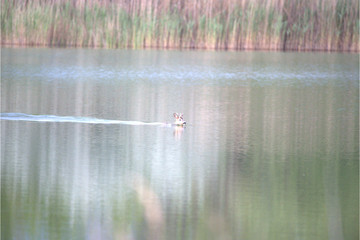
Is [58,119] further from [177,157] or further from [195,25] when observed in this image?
[195,25]

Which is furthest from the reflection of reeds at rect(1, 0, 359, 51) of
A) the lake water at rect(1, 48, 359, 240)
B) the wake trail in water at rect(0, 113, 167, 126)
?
the wake trail in water at rect(0, 113, 167, 126)

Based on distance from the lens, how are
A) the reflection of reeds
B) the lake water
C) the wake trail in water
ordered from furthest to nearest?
the reflection of reeds < the wake trail in water < the lake water

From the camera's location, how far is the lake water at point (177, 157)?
5.85m

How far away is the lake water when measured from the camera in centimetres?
585

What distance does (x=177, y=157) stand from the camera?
8.00 metres

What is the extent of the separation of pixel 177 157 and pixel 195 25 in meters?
13.2

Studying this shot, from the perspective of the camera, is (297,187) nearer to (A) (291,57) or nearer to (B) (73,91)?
(B) (73,91)

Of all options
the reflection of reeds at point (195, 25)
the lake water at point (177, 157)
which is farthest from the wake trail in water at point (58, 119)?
the reflection of reeds at point (195, 25)

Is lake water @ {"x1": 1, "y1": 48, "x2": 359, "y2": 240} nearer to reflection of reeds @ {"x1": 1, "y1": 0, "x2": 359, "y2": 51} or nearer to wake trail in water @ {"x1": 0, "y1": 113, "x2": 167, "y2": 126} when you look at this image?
wake trail in water @ {"x1": 0, "y1": 113, "x2": 167, "y2": 126}

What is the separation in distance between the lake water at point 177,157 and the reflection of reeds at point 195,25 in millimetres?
5310

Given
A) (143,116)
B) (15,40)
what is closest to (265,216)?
(143,116)

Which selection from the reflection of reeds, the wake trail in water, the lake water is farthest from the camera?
the reflection of reeds

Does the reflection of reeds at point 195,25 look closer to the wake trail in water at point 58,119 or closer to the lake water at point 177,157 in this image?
the lake water at point 177,157

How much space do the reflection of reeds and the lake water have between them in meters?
5.31
